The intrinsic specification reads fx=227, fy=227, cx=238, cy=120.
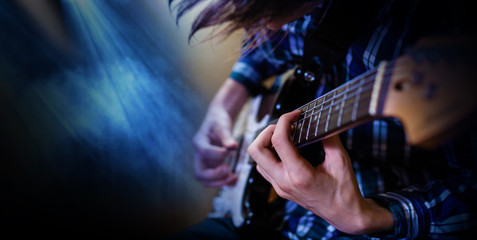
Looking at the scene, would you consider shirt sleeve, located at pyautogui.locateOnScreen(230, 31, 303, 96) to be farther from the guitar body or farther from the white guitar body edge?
the guitar body

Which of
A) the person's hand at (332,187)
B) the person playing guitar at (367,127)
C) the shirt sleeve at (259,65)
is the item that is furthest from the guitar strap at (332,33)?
the person's hand at (332,187)

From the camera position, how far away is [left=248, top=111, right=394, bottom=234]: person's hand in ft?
1.63

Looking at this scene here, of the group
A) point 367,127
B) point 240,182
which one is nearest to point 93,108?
point 240,182

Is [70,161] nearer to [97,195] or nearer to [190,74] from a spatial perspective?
[97,195]

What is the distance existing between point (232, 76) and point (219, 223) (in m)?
0.71

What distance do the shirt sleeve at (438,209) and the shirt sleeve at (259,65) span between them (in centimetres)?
70

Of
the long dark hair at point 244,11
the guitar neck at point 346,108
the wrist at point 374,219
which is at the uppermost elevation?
the long dark hair at point 244,11

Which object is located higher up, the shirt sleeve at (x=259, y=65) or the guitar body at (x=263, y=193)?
the shirt sleeve at (x=259, y=65)

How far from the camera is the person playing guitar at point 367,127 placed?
327 millimetres

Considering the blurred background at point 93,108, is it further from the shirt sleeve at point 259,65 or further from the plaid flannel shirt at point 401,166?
the plaid flannel shirt at point 401,166

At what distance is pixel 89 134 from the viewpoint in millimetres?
1012

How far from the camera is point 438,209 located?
55 cm

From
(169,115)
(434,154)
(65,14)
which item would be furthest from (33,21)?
(434,154)

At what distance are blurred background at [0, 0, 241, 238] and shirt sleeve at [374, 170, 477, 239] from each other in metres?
0.84
